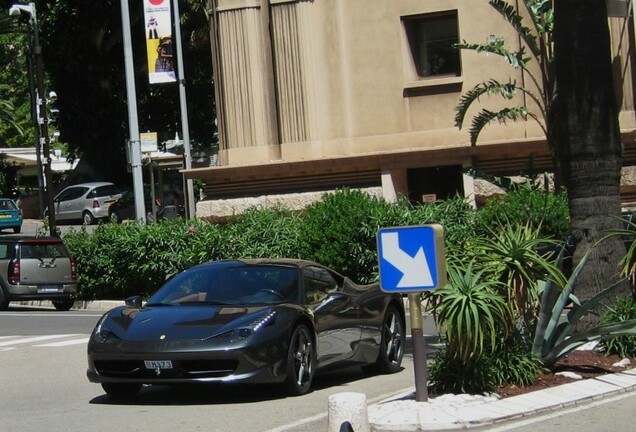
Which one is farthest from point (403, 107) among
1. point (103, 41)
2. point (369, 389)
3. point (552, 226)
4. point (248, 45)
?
point (103, 41)

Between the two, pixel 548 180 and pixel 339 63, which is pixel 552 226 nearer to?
pixel 548 180

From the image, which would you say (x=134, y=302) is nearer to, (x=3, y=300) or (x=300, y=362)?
(x=300, y=362)

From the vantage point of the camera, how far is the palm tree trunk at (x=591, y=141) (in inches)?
499

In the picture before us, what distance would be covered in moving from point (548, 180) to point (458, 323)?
48.1 feet

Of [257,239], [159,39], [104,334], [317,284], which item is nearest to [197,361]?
[104,334]

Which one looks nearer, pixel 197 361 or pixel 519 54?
pixel 197 361

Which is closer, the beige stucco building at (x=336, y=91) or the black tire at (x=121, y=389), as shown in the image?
the black tire at (x=121, y=389)

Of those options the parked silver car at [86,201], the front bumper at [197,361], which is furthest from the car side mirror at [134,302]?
the parked silver car at [86,201]

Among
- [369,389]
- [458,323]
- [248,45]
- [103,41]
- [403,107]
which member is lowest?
[369,389]

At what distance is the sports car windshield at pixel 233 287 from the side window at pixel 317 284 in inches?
6.0

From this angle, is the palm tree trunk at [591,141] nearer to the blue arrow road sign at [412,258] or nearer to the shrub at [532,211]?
the blue arrow road sign at [412,258]

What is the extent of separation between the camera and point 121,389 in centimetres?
1156

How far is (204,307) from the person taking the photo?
11555mm

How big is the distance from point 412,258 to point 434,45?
18068mm
